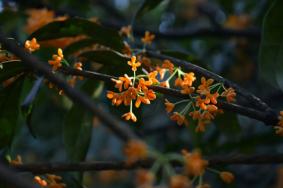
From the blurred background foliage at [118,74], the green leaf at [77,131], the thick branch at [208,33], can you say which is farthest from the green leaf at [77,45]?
the thick branch at [208,33]

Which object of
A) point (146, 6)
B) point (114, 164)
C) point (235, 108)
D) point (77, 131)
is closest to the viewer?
point (114, 164)

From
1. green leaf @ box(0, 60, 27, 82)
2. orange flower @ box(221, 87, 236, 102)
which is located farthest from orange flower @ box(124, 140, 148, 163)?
green leaf @ box(0, 60, 27, 82)

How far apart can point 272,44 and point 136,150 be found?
922mm

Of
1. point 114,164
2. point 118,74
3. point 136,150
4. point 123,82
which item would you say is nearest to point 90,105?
point 136,150

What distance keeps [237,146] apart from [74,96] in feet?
6.64

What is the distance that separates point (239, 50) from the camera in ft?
13.2

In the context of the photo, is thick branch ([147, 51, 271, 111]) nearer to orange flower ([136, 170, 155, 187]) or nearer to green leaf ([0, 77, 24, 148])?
green leaf ([0, 77, 24, 148])

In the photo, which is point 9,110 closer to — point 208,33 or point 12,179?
point 12,179

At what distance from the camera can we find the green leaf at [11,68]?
5.42 ft

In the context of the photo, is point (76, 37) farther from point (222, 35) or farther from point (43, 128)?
point (43, 128)

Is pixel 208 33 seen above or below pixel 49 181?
above

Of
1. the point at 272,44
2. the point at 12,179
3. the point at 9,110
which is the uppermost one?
the point at 272,44

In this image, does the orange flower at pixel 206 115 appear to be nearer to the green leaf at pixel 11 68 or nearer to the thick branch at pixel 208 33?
the green leaf at pixel 11 68

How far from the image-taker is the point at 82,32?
6.64 feet
